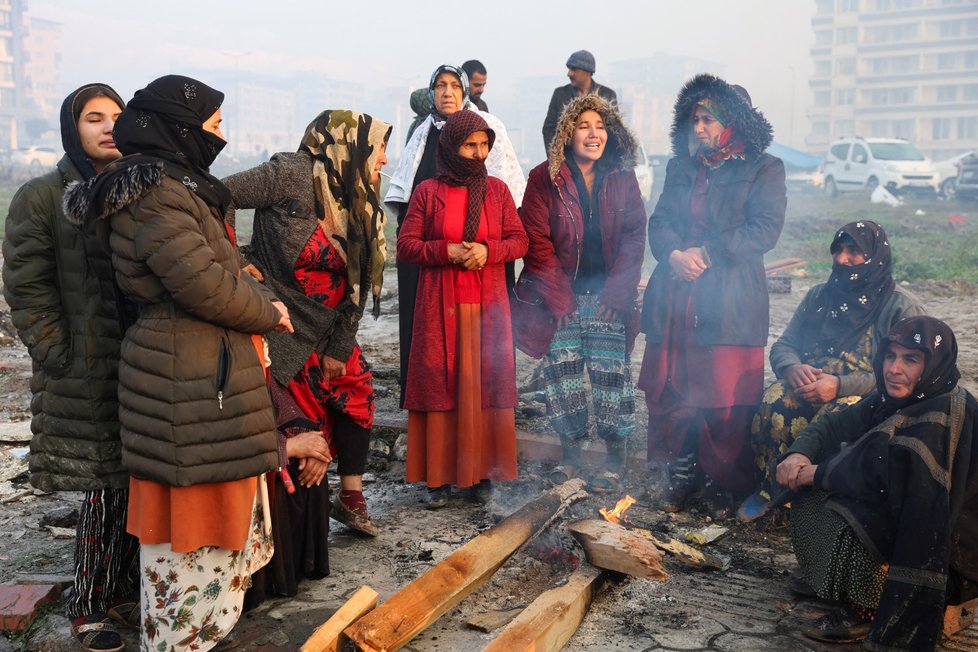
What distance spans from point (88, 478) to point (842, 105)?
2086 inches

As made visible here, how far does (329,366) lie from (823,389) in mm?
2252

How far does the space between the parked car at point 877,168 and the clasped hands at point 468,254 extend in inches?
856

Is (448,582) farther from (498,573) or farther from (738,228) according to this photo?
(738,228)

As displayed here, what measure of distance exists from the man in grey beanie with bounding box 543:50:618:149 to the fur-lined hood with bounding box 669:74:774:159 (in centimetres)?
342

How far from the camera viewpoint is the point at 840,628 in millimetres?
3166

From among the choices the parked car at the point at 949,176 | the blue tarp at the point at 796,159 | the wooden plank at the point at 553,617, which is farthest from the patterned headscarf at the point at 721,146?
the blue tarp at the point at 796,159

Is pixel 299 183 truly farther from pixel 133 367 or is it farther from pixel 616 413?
pixel 616 413

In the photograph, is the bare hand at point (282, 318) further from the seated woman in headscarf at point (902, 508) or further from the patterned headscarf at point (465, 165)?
the seated woman in headscarf at point (902, 508)

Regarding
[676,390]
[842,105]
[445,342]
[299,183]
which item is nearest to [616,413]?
[676,390]

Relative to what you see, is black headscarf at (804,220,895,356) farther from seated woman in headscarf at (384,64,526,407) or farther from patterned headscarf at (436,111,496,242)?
seated woman in headscarf at (384,64,526,407)

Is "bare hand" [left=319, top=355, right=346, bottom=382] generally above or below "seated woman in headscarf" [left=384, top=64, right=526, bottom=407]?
below

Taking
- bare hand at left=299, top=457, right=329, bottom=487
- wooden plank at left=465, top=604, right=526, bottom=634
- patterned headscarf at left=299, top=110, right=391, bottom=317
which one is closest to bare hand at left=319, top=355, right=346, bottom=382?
patterned headscarf at left=299, top=110, right=391, bottom=317

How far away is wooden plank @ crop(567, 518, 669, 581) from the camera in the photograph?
329 centimetres

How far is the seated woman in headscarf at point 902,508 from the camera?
297 cm
